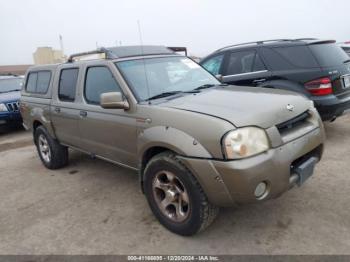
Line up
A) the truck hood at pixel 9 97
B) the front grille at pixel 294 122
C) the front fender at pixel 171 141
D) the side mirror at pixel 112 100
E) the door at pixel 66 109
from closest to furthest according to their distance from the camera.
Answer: the front fender at pixel 171 141 < the front grille at pixel 294 122 < the side mirror at pixel 112 100 < the door at pixel 66 109 < the truck hood at pixel 9 97

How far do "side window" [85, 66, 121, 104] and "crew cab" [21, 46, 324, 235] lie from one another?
12 mm

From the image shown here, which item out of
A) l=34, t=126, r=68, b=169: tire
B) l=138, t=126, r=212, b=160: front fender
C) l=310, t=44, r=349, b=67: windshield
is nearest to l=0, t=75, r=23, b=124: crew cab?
l=34, t=126, r=68, b=169: tire

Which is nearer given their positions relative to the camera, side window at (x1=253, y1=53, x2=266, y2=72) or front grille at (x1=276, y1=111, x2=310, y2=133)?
front grille at (x1=276, y1=111, x2=310, y2=133)

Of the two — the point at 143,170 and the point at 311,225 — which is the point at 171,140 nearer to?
the point at 143,170

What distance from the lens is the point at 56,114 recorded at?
4.88 metres

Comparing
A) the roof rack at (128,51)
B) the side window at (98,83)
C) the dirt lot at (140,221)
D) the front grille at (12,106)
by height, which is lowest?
the dirt lot at (140,221)

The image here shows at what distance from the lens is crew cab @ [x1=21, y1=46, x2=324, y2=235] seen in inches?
104

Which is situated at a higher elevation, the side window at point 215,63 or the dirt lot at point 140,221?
the side window at point 215,63

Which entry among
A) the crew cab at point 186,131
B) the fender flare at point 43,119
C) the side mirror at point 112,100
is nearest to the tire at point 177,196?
the crew cab at point 186,131

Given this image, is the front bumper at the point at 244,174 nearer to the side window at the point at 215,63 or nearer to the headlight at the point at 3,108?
the side window at the point at 215,63

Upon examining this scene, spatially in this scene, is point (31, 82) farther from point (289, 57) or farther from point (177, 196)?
point (289, 57)

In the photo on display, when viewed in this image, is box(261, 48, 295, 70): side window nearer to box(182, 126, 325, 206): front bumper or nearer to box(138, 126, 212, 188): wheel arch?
box(182, 126, 325, 206): front bumper

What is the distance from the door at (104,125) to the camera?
11.7 feet

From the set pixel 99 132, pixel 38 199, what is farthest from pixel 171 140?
pixel 38 199
